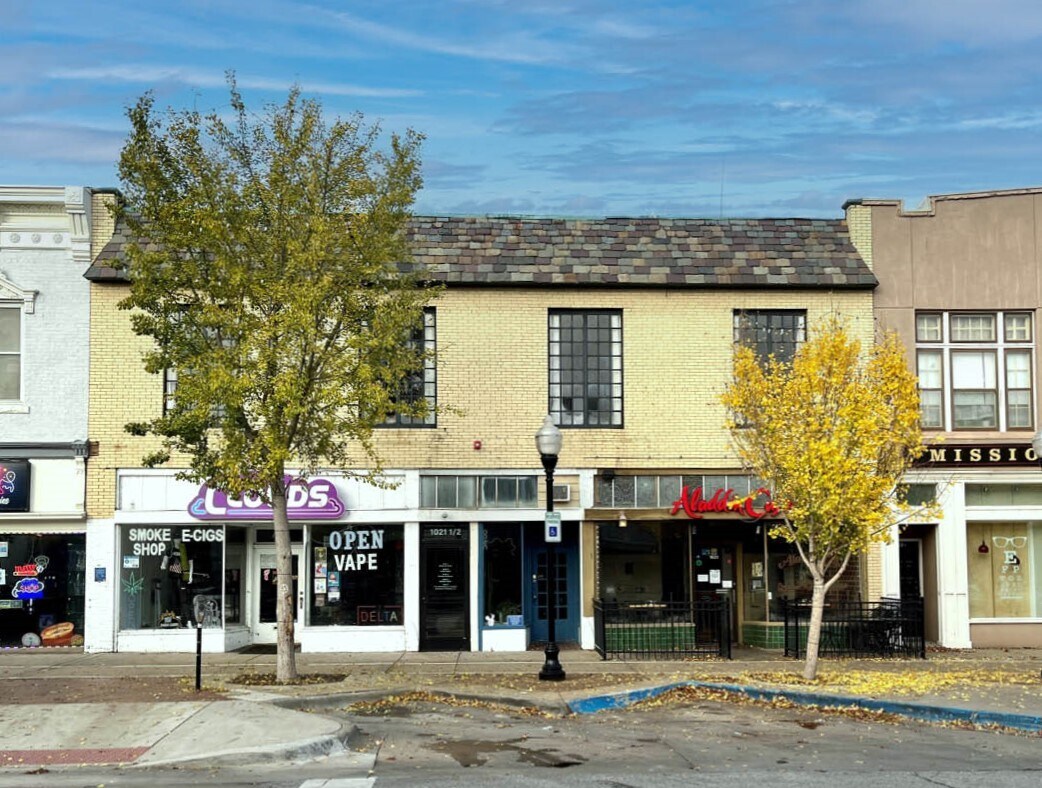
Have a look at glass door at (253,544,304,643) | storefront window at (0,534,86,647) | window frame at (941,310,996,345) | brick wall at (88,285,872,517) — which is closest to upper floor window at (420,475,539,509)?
brick wall at (88,285,872,517)

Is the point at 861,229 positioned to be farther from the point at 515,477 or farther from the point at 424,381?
the point at 424,381

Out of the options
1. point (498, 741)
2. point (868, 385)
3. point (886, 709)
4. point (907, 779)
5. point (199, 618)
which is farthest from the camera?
point (199, 618)

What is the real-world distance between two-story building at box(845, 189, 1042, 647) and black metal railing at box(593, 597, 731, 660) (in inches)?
172

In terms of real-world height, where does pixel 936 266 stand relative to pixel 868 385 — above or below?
above

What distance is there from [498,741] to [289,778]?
271cm

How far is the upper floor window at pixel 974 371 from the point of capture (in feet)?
75.2

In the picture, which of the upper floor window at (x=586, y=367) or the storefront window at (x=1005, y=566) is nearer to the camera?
the upper floor window at (x=586, y=367)

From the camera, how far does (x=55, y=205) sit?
22203 mm

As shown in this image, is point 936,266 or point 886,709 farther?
point 936,266

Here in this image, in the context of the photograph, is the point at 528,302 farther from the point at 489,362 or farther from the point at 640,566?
the point at 640,566

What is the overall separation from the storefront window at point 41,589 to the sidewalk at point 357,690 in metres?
0.55

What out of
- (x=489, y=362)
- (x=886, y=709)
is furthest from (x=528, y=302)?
(x=886, y=709)

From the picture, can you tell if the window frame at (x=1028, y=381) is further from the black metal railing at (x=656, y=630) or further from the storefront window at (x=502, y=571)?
the storefront window at (x=502, y=571)

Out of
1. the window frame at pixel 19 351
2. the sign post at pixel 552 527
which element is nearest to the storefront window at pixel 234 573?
the window frame at pixel 19 351
